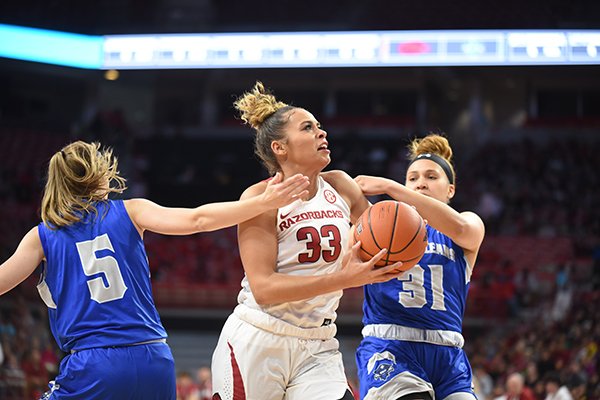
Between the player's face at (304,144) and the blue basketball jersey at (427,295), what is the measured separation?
79 centimetres

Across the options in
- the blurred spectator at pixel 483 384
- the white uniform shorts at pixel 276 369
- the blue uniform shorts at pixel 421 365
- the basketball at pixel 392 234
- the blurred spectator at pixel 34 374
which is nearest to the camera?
the basketball at pixel 392 234

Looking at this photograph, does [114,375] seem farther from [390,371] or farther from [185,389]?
[185,389]

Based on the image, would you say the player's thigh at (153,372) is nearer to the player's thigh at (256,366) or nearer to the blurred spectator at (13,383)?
the player's thigh at (256,366)

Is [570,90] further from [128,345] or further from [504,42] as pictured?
→ [128,345]

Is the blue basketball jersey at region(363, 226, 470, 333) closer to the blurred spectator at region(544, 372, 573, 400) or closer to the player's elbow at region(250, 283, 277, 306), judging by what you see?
the player's elbow at region(250, 283, 277, 306)

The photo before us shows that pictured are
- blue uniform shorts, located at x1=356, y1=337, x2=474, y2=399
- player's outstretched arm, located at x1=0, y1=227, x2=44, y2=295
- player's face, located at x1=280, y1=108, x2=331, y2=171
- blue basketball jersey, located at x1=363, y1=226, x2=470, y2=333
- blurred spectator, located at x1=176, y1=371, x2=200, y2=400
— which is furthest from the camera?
blurred spectator, located at x1=176, y1=371, x2=200, y2=400

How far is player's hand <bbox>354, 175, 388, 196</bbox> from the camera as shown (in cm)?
421

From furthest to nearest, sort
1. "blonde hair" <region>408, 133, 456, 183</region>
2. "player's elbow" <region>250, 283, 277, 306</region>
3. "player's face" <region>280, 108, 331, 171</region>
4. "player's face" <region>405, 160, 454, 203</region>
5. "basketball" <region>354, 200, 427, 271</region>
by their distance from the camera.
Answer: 1. "blonde hair" <region>408, 133, 456, 183</region>
2. "player's face" <region>405, 160, 454, 203</region>
3. "player's face" <region>280, 108, 331, 171</region>
4. "player's elbow" <region>250, 283, 277, 306</region>
5. "basketball" <region>354, 200, 427, 271</region>

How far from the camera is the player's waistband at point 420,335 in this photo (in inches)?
168

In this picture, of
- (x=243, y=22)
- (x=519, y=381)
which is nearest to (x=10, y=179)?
(x=243, y=22)

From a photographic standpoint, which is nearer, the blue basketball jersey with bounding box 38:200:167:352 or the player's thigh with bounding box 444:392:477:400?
the blue basketball jersey with bounding box 38:200:167:352

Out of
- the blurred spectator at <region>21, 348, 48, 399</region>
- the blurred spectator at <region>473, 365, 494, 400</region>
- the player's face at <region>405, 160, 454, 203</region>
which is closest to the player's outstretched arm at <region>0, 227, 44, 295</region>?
the player's face at <region>405, 160, 454, 203</region>

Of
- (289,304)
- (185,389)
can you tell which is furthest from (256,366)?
(185,389)

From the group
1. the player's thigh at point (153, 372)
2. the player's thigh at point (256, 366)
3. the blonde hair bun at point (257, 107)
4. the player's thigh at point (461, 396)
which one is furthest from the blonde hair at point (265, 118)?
the player's thigh at point (461, 396)
